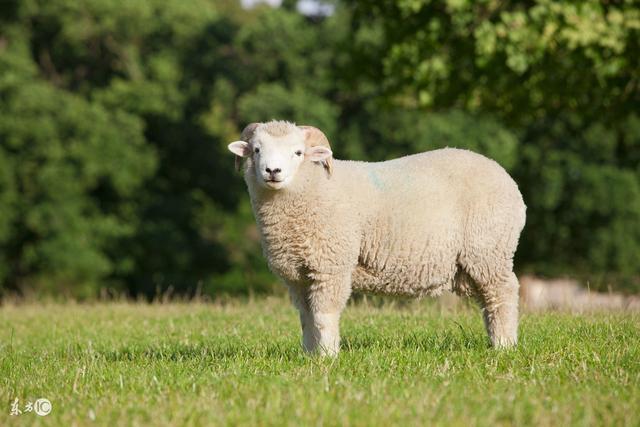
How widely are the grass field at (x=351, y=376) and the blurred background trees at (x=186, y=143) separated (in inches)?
557

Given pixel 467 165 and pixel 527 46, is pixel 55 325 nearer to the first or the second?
pixel 467 165

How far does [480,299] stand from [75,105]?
19.4 m

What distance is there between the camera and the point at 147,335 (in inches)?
342

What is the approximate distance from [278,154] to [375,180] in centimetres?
86

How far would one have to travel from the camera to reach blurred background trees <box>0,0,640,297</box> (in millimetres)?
24234

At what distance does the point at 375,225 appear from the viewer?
259 inches

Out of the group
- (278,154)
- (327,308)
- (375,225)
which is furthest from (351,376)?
(278,154)

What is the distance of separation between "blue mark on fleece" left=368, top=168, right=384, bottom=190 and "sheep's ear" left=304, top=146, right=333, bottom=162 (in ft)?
1.51

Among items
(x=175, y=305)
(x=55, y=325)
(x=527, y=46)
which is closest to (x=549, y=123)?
(x=527, y=46)

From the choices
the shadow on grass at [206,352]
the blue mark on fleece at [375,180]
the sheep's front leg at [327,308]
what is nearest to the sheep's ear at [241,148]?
the blue mark on fleece at [375,180]

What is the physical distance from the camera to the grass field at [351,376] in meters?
4.41

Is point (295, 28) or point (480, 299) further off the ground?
point (295, 28)

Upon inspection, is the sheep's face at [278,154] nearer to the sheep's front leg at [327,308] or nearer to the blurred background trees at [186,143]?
the sheep's front leg at [327,308]

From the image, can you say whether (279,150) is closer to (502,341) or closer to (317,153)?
(317,153)
